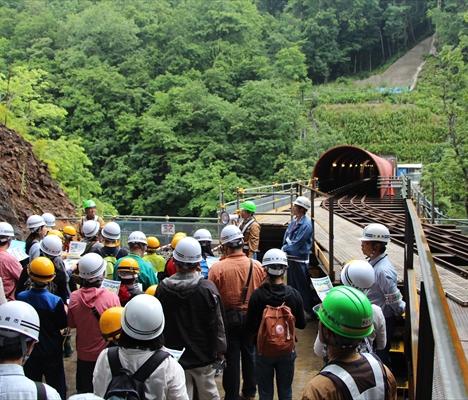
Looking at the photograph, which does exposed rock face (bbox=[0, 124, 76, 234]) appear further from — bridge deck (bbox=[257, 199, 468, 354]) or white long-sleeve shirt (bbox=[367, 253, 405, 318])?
white long-sleeve shirt (bbox=[367, 253, 405, 318])

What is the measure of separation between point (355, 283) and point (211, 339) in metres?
1.27

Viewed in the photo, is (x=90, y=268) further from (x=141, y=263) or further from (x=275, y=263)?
(x=275, y=263)

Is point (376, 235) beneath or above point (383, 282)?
above

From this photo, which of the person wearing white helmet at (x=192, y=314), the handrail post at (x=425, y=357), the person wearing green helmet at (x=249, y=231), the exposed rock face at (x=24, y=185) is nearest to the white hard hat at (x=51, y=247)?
the person wearing white helmet at (x=192, y=314)

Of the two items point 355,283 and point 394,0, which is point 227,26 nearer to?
point 394,0

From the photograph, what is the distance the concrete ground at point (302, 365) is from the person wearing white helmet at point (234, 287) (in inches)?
31.7

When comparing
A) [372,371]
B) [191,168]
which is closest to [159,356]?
[372,371]

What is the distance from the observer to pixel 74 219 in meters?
14.7

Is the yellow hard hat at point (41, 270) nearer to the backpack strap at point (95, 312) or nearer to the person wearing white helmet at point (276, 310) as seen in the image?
the backpack strap at point (95, 312)

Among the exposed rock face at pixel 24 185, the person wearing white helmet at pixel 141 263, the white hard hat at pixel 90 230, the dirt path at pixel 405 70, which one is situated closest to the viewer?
the person wearing white helmet at pixel 141 263

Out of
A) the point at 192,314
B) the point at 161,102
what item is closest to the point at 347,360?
the point at 192,314

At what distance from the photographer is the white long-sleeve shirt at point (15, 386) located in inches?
88.9

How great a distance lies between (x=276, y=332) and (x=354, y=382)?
2.17 metres

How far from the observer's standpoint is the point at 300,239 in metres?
7.17
